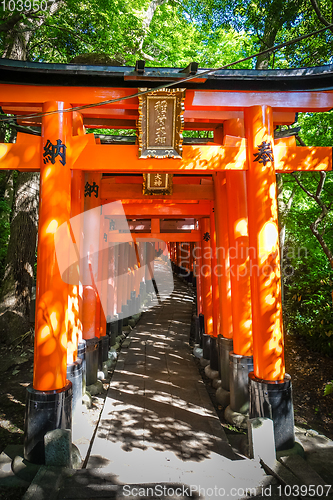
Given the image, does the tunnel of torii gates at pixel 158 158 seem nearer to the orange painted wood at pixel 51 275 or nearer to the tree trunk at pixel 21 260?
the orange painted wood at pixel 51 275

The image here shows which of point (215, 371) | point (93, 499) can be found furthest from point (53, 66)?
point (215, 371)

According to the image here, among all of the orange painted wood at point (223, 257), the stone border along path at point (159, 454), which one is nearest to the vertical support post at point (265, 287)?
the stone border along path at point (159, 454)

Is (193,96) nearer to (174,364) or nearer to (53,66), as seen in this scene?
(53,66)

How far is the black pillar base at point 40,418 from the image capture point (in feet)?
13.5

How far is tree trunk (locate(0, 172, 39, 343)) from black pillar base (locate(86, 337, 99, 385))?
11.4 feet

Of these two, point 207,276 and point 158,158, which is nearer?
point 158,158

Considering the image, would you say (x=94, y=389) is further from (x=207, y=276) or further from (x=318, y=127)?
(x=318, y=127)

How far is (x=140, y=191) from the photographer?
808cm

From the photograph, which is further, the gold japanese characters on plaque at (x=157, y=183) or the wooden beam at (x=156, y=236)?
the wooden beam at (x=156, y=236)

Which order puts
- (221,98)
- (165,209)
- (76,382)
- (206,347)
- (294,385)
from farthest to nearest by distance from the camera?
1. (165,209)
2. (206,347)
3. (294,385)
4. (76,382)
5. (221,98)

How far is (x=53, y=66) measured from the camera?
445 centimetres

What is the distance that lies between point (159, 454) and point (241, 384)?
6.58 feet

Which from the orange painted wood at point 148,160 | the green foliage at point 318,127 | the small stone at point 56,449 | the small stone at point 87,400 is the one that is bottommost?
the small stone at point 87,400

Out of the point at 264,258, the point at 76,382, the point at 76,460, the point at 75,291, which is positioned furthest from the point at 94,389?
the point at 264,258
